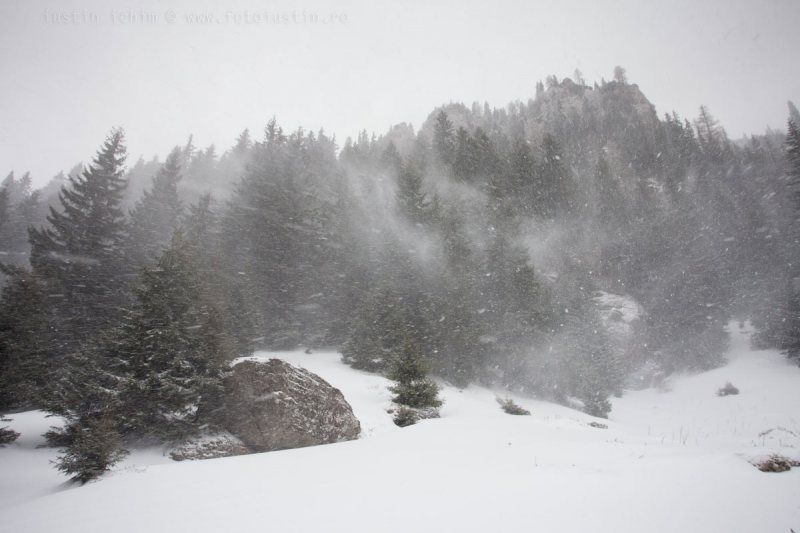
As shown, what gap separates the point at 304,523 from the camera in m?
3.95

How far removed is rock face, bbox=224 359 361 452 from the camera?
31.6ft

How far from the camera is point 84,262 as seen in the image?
74.4 ft

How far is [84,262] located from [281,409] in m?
22.7

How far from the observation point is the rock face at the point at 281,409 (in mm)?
9641

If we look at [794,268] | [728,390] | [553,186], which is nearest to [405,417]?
[728,390]

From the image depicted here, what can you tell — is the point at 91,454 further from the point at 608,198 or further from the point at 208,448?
the point at 608,198

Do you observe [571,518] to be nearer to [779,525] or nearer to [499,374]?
[779,525]

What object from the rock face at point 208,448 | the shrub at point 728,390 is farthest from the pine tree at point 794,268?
the rock face at point 208,448

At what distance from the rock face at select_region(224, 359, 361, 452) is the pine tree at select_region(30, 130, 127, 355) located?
49.1 ft

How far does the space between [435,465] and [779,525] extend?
14.4ft

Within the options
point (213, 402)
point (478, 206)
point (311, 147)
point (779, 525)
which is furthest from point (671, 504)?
point (311, 147)

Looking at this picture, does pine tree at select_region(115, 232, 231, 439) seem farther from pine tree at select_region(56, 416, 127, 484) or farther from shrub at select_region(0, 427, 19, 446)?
shrub at select_region(0, 427, 19, 446)

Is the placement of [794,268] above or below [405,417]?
above

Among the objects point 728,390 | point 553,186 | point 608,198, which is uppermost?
point 553,186
